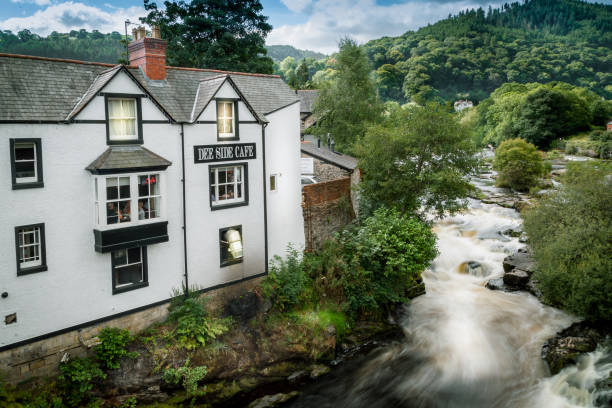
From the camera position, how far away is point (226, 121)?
57.8 feet

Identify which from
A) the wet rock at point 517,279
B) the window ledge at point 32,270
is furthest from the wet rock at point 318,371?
the wet rock at point 517,279

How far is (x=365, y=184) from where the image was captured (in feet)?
75.7

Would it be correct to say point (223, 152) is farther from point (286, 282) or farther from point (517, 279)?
point (517, 279)

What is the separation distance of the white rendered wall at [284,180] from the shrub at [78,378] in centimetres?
812

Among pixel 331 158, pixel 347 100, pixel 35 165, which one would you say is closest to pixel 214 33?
pixel 347 100

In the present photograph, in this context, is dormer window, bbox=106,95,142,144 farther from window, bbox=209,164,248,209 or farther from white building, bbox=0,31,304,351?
window, bbox=209,164,248,209

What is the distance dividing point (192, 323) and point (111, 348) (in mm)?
2648

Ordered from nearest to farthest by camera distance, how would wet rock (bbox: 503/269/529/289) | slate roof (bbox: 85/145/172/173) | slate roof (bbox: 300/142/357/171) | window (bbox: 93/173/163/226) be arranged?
slate roof (bbox: 85/145/172/173), window (bbox: 93/173/163/226), wet rock (bbox: 503/269/529/289), slate roof (bbox: 300/142/357/171)

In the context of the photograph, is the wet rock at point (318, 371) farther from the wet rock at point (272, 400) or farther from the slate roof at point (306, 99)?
the slate roof at point (306, 99)

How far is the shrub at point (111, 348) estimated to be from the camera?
14.2 metres

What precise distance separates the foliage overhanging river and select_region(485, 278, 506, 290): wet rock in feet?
1.23

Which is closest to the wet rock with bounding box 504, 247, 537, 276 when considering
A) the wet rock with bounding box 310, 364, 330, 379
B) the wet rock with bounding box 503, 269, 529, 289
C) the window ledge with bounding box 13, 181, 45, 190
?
the wet rock with bounding box 503, 269, 529, 289

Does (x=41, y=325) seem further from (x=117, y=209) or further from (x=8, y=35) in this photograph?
(x=8, y=35)

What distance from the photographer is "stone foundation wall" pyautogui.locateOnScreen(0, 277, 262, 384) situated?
13.1 m
